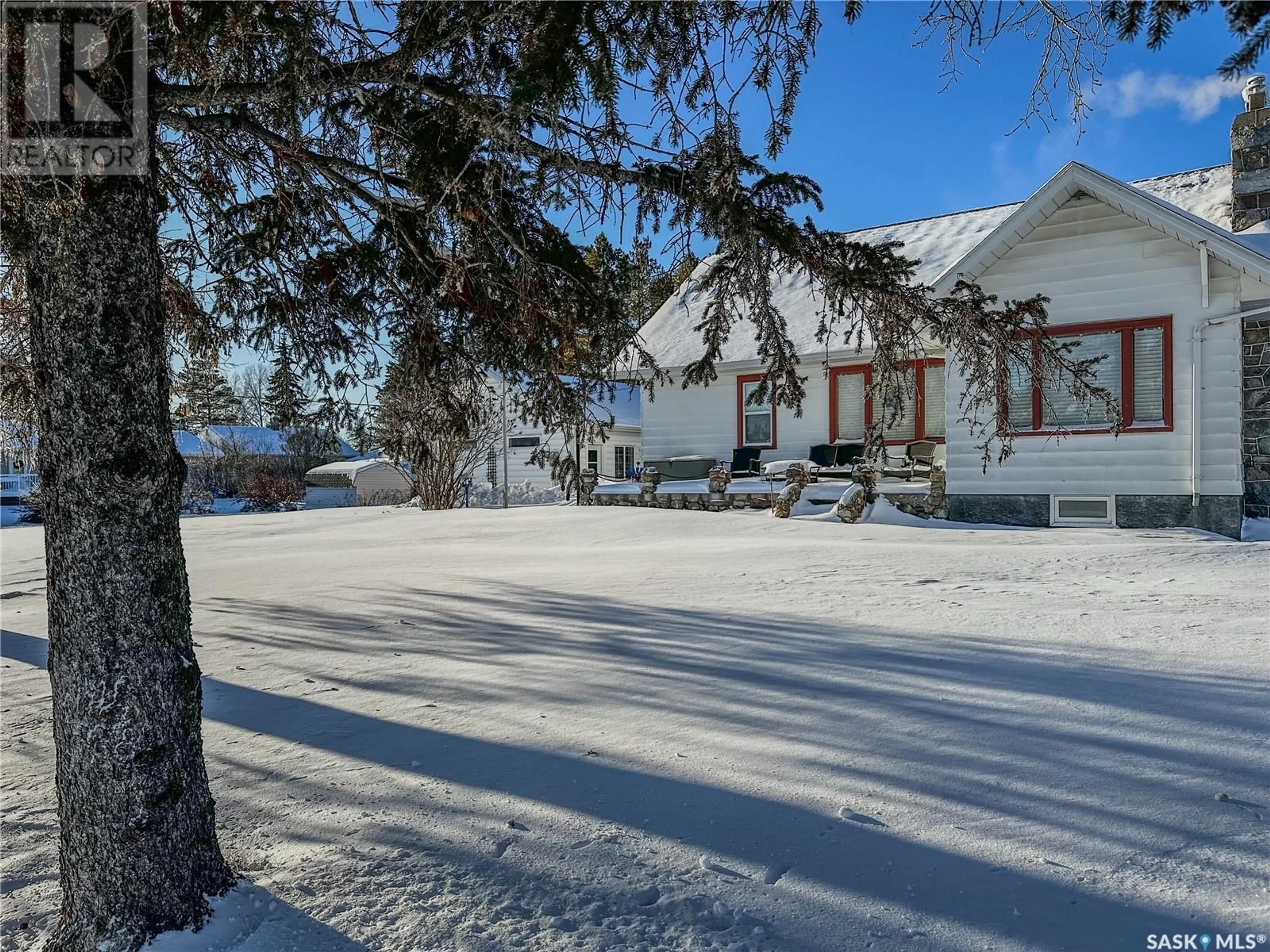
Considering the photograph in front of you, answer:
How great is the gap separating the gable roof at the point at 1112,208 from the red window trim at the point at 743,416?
5467 mm

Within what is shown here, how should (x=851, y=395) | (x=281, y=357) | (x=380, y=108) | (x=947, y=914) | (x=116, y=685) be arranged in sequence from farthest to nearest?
(x=851, y=395) < (x=281, y=357) < (x=380, y=108) < (x=116, y=685) < (x=947, y=914)

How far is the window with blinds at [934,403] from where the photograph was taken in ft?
45.6

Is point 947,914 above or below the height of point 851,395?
below

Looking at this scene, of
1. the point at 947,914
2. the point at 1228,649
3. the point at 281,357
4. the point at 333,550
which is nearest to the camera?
the point at 947,914

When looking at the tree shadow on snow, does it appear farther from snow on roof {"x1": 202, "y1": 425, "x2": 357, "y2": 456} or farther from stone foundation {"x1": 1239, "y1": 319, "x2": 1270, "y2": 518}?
snow on roof {"x1": 202, "y1": 425, "x2": 357, "y2": 456}

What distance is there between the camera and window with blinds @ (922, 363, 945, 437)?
548 inches

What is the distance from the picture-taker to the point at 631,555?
8.75 meters

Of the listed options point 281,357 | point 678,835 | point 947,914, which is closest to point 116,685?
point 678,835

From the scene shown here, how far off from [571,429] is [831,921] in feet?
11.2

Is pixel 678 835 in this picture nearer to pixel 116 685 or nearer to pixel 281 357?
pixel 116 685

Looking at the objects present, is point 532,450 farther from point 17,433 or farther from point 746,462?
point 17,433

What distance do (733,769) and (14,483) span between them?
120ft

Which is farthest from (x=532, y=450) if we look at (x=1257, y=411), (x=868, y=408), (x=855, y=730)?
(x=855, y=730)

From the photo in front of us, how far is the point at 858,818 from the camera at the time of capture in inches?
98.7
